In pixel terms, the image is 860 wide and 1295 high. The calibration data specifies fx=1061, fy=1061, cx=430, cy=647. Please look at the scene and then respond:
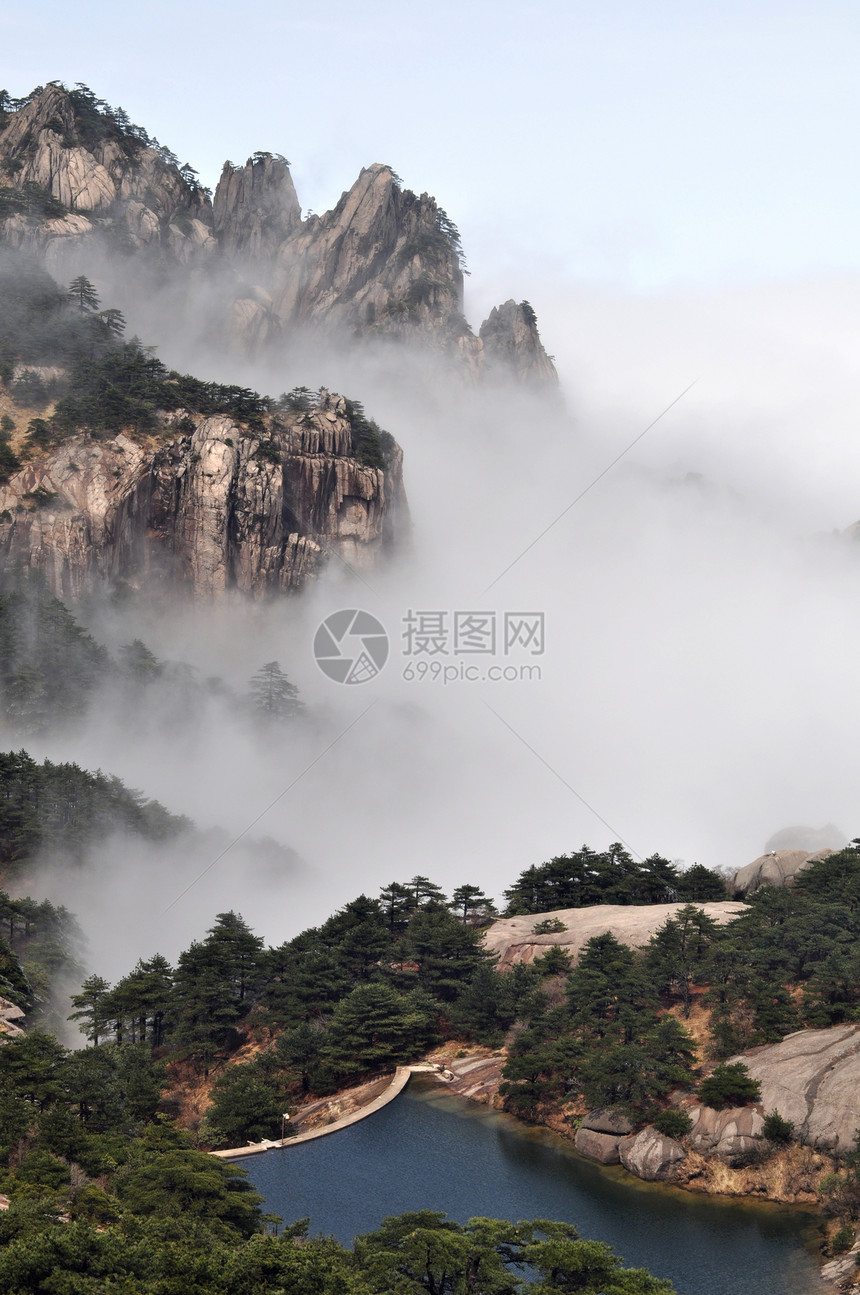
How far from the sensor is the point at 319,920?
106500mm

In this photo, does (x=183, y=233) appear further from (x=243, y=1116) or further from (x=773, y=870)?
(x=243, y=1116)

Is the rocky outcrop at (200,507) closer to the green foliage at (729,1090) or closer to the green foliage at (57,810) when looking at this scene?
the green foliage at (57,810)

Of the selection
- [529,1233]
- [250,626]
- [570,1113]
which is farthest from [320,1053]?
[250,626]

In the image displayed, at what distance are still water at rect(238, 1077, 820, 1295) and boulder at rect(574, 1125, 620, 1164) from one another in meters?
0.59

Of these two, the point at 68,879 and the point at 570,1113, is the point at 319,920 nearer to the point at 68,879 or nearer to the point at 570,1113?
the point at 68,879

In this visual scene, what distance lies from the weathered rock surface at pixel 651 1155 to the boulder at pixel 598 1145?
1.56ft

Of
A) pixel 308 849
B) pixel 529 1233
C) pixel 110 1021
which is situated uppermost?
pixel 308 849

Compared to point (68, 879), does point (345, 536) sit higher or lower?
higher

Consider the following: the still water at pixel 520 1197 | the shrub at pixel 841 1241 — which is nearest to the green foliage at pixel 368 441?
the still water at pixel 520 1197

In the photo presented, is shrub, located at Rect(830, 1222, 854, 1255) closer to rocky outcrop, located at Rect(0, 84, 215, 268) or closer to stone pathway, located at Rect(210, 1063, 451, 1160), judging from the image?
stone pathway, located at Rect(210, 1063, 451, 1160)

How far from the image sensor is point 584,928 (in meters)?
65.8

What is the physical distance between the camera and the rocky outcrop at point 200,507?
13062 cm

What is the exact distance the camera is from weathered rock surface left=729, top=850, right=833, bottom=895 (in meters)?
71.3

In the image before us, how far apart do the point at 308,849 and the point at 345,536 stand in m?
48.0
